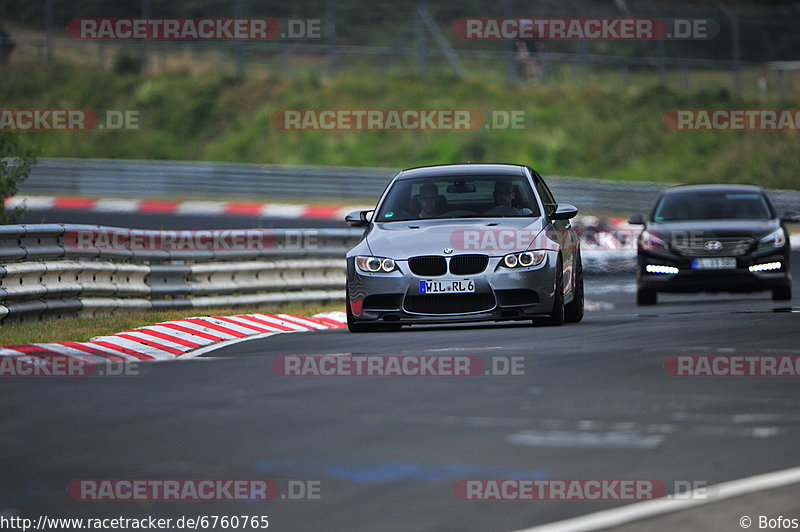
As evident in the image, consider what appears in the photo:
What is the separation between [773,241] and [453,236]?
20.6 feet

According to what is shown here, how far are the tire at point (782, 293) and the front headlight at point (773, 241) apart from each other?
0.51 m

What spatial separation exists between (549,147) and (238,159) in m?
9.07

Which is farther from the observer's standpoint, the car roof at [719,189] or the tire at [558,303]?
the car roof at [719,189]

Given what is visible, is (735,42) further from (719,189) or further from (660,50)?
(719,189)

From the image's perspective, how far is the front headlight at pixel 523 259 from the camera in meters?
13.8

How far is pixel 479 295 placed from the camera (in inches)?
538

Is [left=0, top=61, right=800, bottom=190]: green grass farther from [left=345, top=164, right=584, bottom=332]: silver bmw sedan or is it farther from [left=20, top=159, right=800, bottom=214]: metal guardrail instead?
[left=345, top=164, right=584, bottom=332]: silver bmw sedan

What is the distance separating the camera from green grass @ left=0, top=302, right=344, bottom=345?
13.3 metres

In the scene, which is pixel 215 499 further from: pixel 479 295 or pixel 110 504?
pixel 479 295

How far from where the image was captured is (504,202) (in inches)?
582

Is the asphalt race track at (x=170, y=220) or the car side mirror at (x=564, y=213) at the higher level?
the asphalt race track at (x=170, y=220)

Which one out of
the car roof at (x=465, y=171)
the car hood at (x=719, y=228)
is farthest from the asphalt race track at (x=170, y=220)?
the car roof at (x=465, y=171)

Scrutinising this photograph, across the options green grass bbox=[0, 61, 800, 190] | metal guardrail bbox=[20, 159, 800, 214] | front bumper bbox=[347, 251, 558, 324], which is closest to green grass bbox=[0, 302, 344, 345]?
front bumper bbox=[347, 251, 558, 324]

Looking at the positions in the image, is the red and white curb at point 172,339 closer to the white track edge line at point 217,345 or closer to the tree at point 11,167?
the white track edge line at point 217,345
